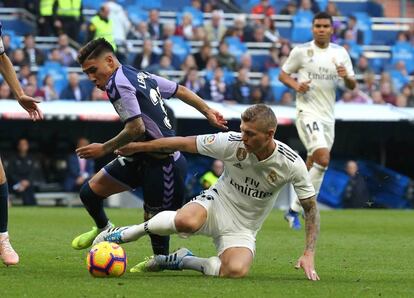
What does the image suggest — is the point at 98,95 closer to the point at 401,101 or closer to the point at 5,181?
the point at 401,101

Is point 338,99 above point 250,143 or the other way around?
the other way around

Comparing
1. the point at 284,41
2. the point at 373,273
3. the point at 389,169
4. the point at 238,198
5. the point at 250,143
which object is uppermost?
the point at 250,143

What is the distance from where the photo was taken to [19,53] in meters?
24.1

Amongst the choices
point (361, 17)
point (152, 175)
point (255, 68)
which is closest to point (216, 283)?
Result: point (152, 175)

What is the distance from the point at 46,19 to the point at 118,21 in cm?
163

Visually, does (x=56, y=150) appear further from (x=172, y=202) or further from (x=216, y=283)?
(x=216, y=283)

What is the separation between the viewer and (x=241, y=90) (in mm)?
24562

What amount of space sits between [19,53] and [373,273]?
1550 cm

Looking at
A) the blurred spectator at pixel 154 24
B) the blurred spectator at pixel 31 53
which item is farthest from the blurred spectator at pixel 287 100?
the blurred spectator at pixel 31 53

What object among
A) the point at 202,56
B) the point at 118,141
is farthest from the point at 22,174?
the point at 118,141

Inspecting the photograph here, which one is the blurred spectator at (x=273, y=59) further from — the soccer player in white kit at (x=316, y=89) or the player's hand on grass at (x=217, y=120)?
the player's hand on grass at (x=217, y=120)

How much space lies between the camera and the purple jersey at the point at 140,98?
30.7 ft

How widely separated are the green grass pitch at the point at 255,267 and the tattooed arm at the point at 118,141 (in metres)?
0.96

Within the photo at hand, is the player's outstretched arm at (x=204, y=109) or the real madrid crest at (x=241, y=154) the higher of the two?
the player's outstretched arm at (x=204, y=109)
